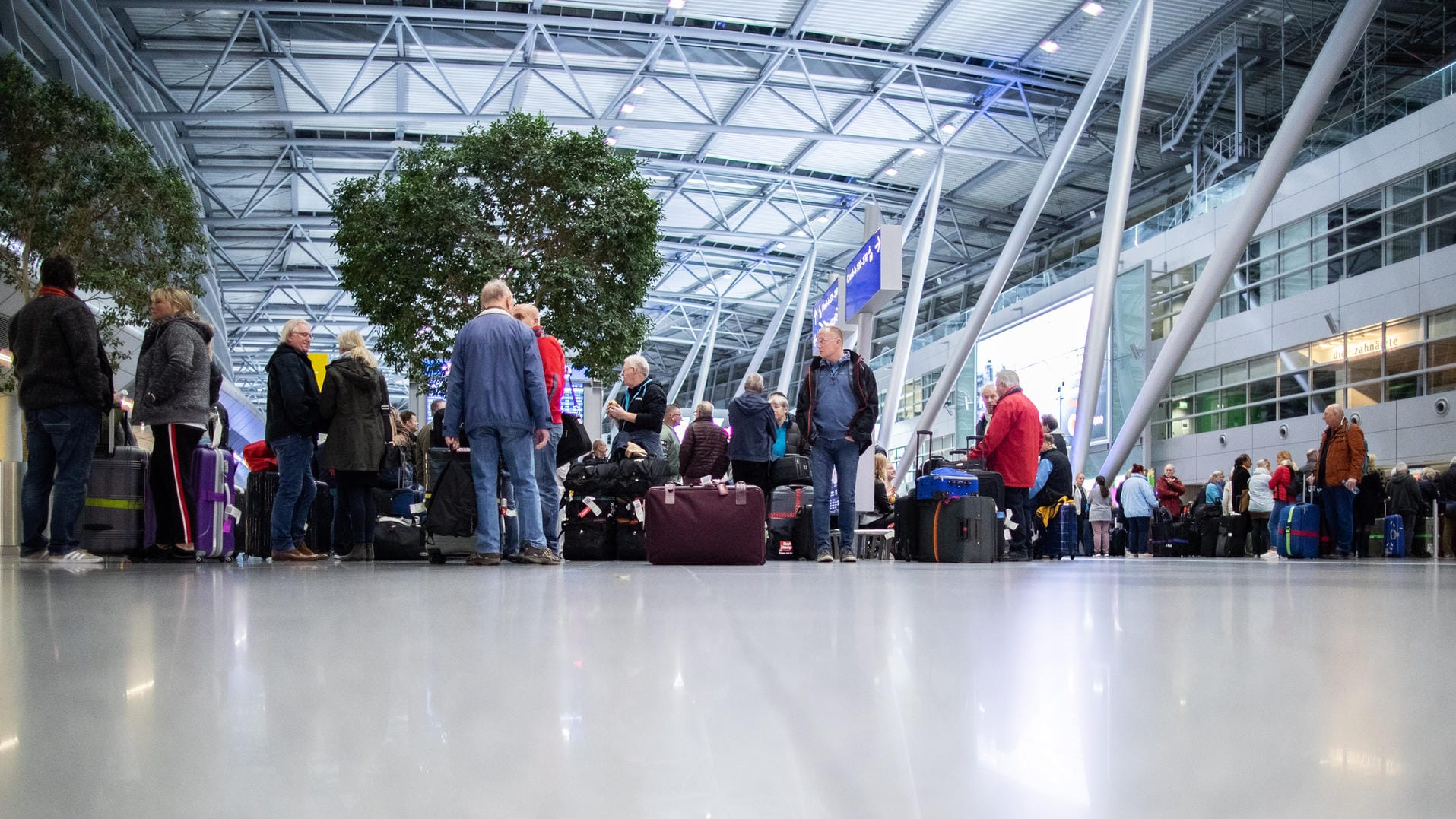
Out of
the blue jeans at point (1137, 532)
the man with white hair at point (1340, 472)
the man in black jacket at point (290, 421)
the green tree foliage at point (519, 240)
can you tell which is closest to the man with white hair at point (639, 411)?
the man in black jacket at point (290, 421)

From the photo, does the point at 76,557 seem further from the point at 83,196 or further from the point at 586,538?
the point at 83,196

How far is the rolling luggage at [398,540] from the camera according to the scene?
10.6m

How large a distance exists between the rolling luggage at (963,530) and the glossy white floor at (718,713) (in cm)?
701

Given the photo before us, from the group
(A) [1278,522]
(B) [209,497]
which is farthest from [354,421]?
(A) [1278,522]

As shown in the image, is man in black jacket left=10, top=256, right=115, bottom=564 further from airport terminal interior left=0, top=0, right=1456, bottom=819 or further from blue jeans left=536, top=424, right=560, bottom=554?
blue jeans left=536, top=424, right=560, bottom=554

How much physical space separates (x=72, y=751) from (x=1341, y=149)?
94.7 feet

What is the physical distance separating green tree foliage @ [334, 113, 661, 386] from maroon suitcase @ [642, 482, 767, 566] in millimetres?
8400

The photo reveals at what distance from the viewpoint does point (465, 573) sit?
20.7ft

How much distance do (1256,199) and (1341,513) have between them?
17.7ft

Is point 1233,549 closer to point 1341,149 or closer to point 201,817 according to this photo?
point 1341,149

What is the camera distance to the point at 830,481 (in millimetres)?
9547

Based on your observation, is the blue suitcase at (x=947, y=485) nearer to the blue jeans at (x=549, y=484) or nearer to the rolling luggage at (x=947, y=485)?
the rolling luggage at (x=947, y=485)

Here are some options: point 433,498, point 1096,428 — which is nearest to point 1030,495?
point 433,498

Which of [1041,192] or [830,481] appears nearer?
[830,481]
